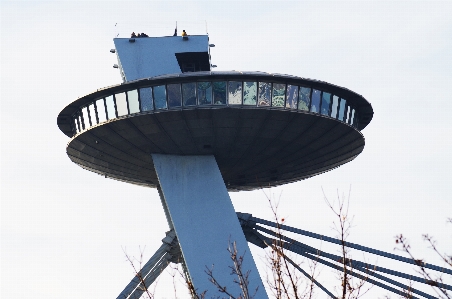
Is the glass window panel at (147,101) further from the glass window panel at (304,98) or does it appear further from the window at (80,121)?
the glass window panel at (304,98)

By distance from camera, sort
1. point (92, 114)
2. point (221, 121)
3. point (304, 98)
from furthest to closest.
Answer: point (92, 114)
point (221, 121)
point (304, 98)

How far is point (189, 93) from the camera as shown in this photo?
35844mm

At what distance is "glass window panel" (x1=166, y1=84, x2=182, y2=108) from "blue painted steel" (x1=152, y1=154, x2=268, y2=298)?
15.3 feet

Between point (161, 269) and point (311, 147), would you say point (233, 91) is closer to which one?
point (311, 147)

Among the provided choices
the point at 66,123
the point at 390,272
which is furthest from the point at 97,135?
the point at 390,272

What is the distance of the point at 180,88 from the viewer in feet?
118

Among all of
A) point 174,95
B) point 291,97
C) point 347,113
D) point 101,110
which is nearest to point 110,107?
point 101,110

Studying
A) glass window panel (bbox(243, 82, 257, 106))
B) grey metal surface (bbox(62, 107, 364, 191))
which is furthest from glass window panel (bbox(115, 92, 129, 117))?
glass window panel (bbox(243, 82, 257, 106))

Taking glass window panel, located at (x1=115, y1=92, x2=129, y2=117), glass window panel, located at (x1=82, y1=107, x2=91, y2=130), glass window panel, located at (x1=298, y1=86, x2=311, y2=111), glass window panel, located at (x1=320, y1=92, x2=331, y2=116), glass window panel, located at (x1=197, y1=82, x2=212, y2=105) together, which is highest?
glass window panel, located at (x1=320, y1=92, x2=331, y2=116)

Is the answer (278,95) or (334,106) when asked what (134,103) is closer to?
(278,95)

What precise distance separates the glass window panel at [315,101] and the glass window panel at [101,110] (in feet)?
31.4

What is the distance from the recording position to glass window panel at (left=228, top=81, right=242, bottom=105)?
35625mm

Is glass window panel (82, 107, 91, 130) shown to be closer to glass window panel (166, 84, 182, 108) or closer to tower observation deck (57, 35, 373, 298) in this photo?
tower observation deck (57, 35, 373, 298)

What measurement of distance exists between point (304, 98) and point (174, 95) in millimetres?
5891
